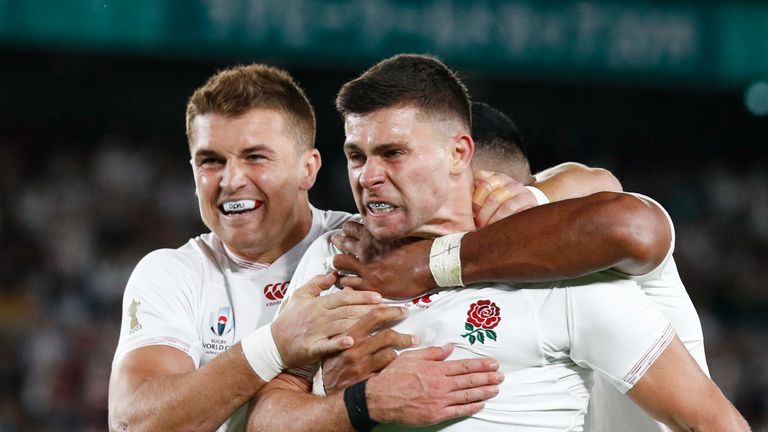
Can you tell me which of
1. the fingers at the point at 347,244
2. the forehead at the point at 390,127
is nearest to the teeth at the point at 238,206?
the fingers at the point at 347,244

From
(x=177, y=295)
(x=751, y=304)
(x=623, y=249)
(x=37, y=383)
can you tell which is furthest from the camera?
(x=751, y=304)

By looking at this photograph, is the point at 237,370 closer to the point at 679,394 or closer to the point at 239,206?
the point at 239,206

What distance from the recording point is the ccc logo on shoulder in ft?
12.7

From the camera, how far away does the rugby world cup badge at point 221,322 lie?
3.79m

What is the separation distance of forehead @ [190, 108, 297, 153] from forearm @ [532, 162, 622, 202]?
1017 mm

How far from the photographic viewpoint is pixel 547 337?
9.84 feet

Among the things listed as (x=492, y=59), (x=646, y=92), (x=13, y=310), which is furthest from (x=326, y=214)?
(x=646, y=92)

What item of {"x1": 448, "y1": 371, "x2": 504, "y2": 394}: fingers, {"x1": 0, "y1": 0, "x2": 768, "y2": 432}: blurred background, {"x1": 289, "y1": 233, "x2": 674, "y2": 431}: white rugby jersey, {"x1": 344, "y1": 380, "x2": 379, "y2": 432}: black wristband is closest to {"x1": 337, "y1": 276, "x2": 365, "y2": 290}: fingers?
{"x1": 289, "y1": 233, "x2": 674, "y2": 431}: white rugby jersey

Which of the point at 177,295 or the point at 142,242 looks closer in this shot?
the point at 177,295

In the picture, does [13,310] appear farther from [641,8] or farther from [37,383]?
[641,8]

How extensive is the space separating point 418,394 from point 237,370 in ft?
2.13

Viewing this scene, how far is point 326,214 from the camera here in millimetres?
4230

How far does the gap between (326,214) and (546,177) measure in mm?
907

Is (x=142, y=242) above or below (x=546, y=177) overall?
below
